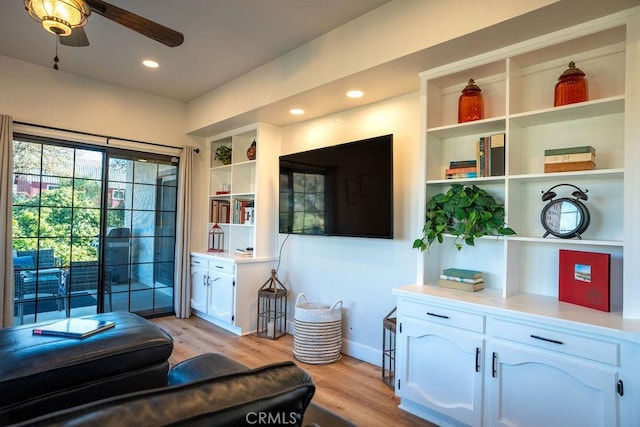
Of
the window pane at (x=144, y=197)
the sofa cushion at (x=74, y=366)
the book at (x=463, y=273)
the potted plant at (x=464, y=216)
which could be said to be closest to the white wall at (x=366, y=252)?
the potted plant at (x=464, y=216)

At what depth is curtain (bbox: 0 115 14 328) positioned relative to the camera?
3.16 m

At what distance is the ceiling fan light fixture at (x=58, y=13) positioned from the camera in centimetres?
162

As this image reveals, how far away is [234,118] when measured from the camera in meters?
3.81

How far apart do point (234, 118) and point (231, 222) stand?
126cm

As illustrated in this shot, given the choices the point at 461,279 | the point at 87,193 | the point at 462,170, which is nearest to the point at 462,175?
the point at 462,170

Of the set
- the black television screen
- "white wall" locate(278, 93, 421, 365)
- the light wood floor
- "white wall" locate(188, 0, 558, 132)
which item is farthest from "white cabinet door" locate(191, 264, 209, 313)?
"white wall" locate(188, 0, 558, 132)

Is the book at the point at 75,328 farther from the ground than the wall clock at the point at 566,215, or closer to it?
closer to it

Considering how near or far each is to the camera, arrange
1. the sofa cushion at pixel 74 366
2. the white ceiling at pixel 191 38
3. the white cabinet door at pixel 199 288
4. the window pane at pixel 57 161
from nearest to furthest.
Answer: the sofa cushion at pixel 74 366
the white ceiling at pixel 191 38
the window pane at pixel 57 161
the white cabinet door at pixel 199 288

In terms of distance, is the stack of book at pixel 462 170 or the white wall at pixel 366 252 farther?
the white wall at pixel 366 252

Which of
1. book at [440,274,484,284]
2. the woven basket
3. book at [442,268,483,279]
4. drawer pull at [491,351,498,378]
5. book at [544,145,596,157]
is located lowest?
the woven basket

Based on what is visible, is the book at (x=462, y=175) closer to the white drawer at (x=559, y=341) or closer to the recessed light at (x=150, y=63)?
the white drawer at (x=559, y=341)

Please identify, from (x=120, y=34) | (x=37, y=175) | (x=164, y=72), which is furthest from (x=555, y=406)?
(x=37, y=175)

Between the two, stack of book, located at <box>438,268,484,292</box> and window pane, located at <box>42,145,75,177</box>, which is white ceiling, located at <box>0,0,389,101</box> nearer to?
window pane, located at <box>42,145,75,177</box>

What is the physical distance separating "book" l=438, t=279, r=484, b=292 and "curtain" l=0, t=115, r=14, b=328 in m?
3.76
